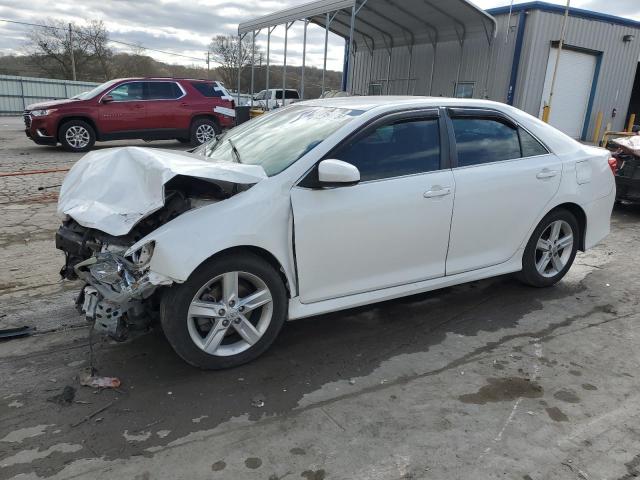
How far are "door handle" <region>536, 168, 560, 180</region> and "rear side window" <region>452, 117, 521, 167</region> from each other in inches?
9.2

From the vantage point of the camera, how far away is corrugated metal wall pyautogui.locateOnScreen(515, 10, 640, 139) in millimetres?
16188

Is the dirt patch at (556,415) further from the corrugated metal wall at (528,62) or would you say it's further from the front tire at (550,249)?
the corrugated metal wall at (528,62)

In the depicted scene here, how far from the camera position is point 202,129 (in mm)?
13789

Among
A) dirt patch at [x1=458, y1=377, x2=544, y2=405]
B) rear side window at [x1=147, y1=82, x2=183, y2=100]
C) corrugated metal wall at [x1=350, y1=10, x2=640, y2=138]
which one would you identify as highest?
corrugated metal wall at [x1=350, y1=10, x2=640, y2=138]

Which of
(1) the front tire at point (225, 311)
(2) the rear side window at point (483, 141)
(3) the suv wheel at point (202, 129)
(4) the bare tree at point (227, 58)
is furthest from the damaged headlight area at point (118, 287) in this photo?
(4) the bare tree at point (227, 58)

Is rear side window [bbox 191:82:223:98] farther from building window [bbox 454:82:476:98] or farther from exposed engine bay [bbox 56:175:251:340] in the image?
exposed engine bay [bbox 56:175:251:340]

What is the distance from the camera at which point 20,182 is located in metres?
8.70

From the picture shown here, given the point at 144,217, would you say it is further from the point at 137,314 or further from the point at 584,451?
the point at 584,451

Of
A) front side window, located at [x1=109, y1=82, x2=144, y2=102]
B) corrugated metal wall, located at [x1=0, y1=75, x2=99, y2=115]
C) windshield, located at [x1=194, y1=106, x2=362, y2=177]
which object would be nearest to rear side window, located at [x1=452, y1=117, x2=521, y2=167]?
windshield, located at [x1=194, y1=106, x2=362, y2=177]

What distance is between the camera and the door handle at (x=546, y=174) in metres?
4.27

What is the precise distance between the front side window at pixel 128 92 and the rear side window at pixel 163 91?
21 centimetres

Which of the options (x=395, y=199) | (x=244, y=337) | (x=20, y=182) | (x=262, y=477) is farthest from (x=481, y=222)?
(x=20, y=182)

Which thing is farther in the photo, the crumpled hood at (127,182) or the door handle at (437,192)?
the door handle at (437,192)

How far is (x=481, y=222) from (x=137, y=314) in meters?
2.59
